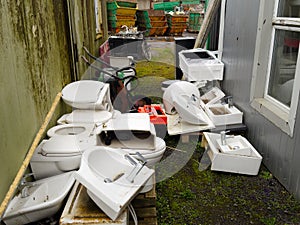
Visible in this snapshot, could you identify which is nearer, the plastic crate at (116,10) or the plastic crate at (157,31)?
the plastic crate at (116,10)

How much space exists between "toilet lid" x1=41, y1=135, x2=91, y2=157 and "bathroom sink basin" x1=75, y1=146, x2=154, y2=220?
0.29 m

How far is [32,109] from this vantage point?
214 cm

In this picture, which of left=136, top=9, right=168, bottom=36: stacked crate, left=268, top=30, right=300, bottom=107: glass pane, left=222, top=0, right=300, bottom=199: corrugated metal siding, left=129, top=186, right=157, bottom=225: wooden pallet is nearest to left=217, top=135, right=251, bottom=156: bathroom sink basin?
left=222, top=0, right=300, bottom=199: corrugated metal siding

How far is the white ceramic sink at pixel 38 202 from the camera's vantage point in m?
1.61

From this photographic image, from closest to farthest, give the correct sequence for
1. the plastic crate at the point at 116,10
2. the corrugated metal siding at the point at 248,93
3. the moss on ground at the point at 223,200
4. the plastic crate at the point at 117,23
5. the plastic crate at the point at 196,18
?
1. the moss on ground at the point at 223,200
2. the corrugated metal siding at the point at 248,93
3. the plastic crate at the point at 116,10
4. the plastic crate at the point at 117,23
5. the plastic crate at the point at 196,18

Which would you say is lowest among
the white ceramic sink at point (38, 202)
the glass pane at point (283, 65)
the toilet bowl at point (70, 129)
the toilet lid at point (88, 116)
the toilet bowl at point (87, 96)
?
the white ceramic sink at point (38, 202)

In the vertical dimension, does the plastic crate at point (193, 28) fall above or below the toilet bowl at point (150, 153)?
above

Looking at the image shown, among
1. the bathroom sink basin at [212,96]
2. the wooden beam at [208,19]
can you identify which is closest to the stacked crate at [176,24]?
the wooden beam at [208,19]

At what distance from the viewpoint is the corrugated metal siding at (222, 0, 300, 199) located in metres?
2.33

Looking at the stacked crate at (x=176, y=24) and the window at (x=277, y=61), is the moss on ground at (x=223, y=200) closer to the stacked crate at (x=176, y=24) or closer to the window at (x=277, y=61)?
the window at (x=277, y=61)

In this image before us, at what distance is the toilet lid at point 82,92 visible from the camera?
2799 mm

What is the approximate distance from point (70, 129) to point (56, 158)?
1.85ft

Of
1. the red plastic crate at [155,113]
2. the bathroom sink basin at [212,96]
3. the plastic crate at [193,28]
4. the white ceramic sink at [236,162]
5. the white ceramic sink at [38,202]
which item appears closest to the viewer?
the white ceramic sink at [38,202]

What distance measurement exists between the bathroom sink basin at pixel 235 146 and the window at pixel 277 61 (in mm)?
373
